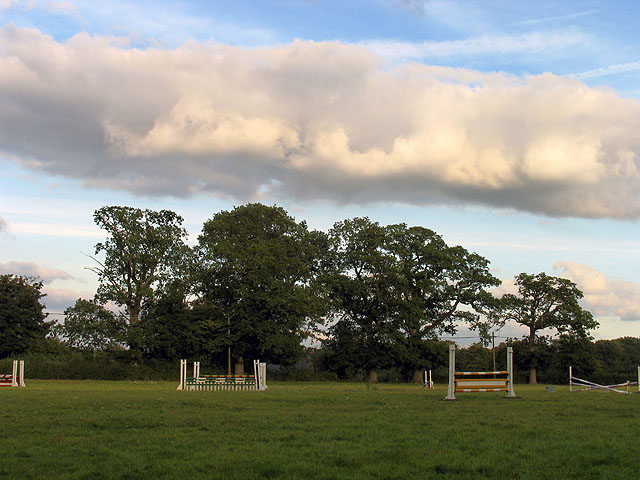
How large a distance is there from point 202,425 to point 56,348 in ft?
203

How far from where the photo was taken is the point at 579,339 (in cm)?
7738

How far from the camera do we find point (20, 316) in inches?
2908

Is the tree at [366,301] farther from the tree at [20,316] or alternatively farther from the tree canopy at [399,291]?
the tree at [20,316]

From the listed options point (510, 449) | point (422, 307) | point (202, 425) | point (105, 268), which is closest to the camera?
point (510, 449)

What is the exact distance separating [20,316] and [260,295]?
104 ft

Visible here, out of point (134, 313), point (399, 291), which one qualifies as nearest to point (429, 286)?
point (399, 291)

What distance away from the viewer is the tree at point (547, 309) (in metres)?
76.8

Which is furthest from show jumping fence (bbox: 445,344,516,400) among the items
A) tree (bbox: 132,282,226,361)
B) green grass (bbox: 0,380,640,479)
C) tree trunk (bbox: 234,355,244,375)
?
tree trunk (bbox: 234,355,244,375)

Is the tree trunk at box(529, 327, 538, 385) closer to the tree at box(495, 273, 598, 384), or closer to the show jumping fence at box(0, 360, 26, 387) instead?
the tree at box(495, 273, 598, 384)

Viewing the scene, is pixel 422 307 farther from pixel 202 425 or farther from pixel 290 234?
pixel 202 425

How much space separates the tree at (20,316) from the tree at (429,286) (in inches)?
1592

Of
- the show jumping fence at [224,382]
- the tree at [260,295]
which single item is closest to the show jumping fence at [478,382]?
the show jumping fence at [224,382]

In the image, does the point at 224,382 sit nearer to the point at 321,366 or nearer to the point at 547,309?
the point at 321,366

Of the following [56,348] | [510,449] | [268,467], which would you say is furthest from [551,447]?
[56,348]
